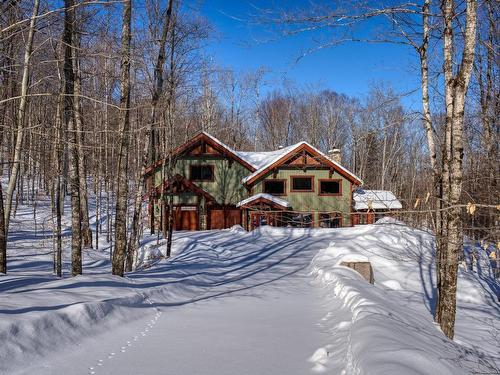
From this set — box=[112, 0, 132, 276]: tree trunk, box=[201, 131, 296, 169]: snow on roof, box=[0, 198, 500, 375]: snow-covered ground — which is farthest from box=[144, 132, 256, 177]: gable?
box=[112, 0, 132, 276]: tree trunk

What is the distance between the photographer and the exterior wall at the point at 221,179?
1116 inches

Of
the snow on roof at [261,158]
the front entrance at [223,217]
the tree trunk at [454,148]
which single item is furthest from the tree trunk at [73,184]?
the front entrance at [223,217]

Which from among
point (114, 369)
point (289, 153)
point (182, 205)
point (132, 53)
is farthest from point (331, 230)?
point (114, 369)

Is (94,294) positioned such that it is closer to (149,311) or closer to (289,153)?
(149,311)

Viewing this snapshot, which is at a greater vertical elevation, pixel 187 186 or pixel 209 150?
pixel 209 150

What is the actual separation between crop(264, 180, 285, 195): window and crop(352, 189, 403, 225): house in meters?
5.27

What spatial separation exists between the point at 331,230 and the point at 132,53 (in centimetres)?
1832

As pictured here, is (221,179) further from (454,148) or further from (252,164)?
(454,148)

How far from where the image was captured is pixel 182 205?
2769 centimetres

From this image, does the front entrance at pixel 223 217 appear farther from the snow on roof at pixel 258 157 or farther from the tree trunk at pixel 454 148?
the tree trunk at pixel 454 148

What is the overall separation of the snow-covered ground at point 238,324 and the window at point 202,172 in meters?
14.6

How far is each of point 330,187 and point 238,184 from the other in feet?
22.3

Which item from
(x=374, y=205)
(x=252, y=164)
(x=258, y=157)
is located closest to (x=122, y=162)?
(x=252, y=164)

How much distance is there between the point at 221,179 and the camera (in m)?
28.6
